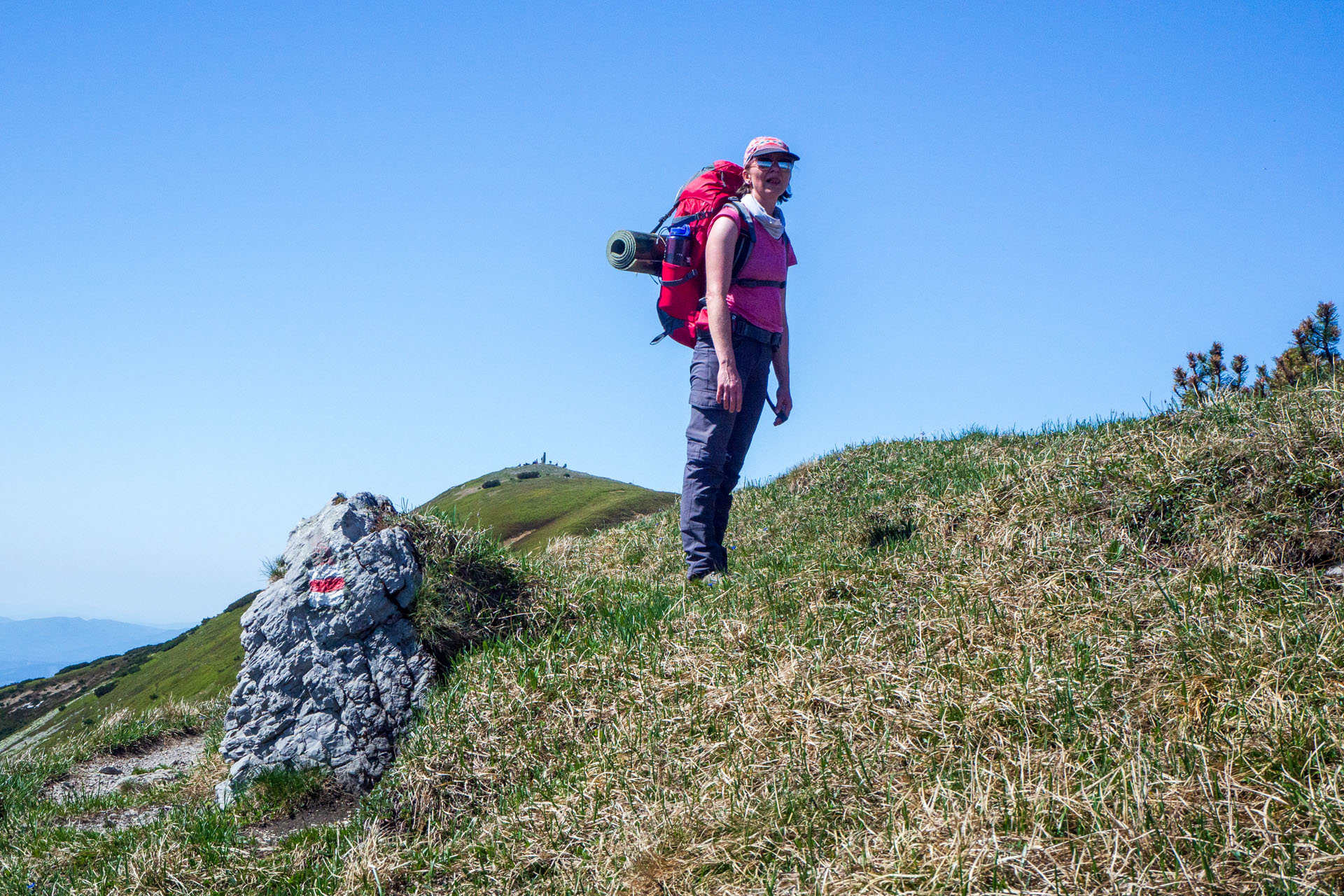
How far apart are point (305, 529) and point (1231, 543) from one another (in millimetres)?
6393

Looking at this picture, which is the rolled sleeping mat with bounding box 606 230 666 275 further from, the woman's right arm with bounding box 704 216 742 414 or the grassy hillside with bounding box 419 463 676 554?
the grassy hillside with bounding box 419 463 676 554

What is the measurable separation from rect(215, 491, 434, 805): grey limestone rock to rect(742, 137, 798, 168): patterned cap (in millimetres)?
4055

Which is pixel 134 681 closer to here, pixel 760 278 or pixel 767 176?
pixel 760 278

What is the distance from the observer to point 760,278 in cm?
700

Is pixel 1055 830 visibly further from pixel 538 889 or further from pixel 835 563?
pixel 835 563

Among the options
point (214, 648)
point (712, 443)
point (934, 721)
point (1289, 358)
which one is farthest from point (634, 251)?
point (214, 648)

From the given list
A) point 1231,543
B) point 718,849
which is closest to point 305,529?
point 718,849

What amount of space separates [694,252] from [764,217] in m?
0.63

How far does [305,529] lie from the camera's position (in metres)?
6.88

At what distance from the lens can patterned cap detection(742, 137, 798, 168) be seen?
693 cm

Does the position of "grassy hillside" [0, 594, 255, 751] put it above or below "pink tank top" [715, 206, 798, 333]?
below

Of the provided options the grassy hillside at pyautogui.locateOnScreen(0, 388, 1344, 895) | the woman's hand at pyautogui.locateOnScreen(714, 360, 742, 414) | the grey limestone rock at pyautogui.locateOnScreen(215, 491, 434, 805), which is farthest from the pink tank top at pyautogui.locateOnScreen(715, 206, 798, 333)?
the grey limestone rock at pyautogui.locateOnScreen(215, 491, 434, 805)

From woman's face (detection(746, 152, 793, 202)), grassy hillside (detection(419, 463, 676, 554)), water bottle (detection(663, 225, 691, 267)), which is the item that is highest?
grassy hillside (detection(419, 463, 676, 554))

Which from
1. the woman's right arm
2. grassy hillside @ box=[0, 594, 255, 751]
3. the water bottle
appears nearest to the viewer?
the woman's right arm
